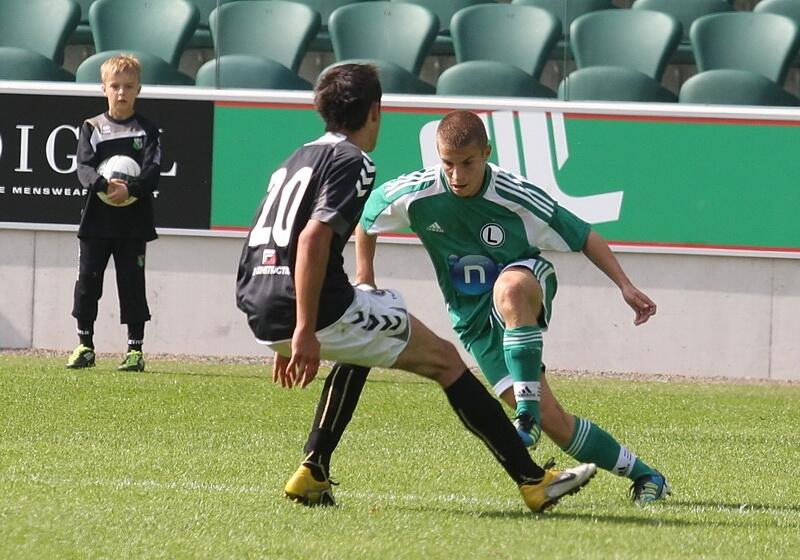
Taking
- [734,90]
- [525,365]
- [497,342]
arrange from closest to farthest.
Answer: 1. [525,365]
2. [497,342]
3. [734,90]

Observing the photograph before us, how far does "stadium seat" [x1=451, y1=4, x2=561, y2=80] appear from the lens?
40.6 feet

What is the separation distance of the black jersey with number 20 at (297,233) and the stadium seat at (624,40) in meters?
7.20

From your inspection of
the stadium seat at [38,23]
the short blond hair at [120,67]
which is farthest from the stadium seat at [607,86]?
the stadium seat at [38,23]

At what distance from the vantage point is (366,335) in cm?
537

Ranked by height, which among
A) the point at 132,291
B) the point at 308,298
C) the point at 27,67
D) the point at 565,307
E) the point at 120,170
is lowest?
the point at 565,307

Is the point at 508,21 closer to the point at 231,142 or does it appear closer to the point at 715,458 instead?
the point at 231,142

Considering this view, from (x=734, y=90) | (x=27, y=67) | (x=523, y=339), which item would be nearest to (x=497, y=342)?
(x=523, y=339)

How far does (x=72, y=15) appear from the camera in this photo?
43.3 feet

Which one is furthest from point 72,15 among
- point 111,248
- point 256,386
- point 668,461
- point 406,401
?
point 668,461

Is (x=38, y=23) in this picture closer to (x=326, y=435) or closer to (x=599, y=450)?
(x=326, y=435)

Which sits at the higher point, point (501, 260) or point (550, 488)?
point (501, 260)

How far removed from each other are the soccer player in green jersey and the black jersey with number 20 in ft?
2.27

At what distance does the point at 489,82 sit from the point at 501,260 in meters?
5.87

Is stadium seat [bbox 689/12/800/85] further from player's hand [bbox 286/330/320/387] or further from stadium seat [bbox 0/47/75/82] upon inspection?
player's hand [bbox 286/330/320/387]
